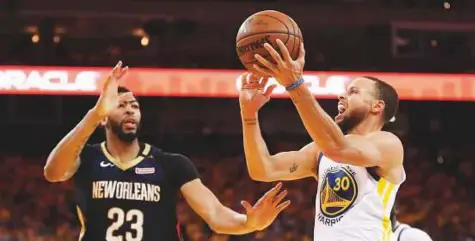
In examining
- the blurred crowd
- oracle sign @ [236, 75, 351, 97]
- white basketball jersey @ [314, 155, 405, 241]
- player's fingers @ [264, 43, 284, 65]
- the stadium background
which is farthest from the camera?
the stadium background

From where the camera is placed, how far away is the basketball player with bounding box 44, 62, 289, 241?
421cm

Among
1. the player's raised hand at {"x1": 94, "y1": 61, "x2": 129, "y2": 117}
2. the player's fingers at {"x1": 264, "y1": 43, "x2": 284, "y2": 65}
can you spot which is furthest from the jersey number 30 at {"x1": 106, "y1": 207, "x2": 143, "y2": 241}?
the player's fingers at {"x1": 264, "y1": 43, "x2": 284, "y2": 65}

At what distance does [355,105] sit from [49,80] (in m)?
6.68

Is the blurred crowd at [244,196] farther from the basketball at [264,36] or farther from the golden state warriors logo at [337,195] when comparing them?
the basketball at [264,36]

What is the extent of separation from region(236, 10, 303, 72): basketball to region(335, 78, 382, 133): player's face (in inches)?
21.7

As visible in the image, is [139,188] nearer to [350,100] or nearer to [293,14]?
[350,100]

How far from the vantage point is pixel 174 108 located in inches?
448

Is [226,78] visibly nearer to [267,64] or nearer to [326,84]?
[326,84]

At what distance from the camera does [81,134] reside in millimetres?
4164

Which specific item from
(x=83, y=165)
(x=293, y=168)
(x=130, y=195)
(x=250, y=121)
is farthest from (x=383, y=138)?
(x=83, y=165)

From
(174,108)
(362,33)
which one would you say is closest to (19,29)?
(174,108)

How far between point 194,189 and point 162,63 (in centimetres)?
641

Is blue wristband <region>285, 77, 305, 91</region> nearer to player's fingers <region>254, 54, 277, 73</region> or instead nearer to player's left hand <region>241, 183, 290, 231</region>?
player's fingers <region>254, 54, 277, 73</region>

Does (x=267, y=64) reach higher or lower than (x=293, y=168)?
higher
